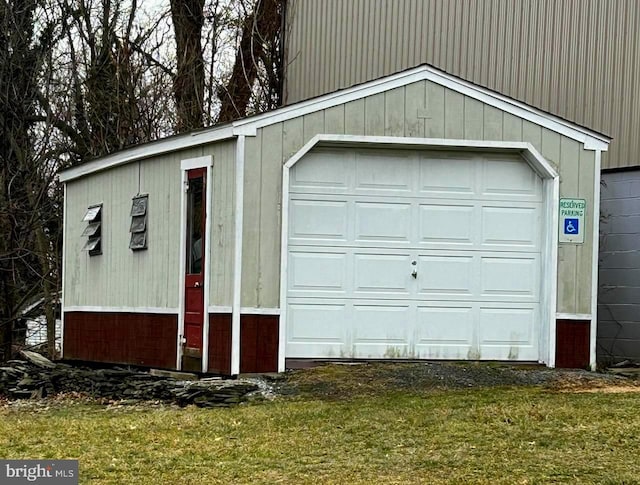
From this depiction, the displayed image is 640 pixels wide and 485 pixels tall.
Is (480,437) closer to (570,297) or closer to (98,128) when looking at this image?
(570,297)

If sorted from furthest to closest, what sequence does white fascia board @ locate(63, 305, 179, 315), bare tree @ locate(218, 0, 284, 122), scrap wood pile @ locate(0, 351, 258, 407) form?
bare tree @ locate(218, 0, 284, 122), white fascia board @ locate(63, 305, 179, 315), scrap wood pile @ locate(0, 351, 258, 407)

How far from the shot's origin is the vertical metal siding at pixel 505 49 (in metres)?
13.6

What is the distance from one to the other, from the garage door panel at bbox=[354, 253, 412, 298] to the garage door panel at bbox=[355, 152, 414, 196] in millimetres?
680

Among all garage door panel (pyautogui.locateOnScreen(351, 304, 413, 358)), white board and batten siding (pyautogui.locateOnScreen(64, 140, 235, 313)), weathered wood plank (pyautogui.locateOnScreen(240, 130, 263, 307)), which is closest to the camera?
weathered wood plank (pyautogui.locateOnScreen(240, 130, 263, 307))

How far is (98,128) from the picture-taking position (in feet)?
68.0

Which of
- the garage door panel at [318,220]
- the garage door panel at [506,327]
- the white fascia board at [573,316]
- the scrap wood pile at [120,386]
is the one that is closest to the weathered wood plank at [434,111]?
the garage door panel at [318,220]

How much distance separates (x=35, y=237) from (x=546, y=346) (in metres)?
12.0

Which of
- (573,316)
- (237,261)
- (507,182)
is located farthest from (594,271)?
(237,261)

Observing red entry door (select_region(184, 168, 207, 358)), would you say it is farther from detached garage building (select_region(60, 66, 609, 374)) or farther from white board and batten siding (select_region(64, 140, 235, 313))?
white board and batten siding (select_region(64, 140, 235, 313))

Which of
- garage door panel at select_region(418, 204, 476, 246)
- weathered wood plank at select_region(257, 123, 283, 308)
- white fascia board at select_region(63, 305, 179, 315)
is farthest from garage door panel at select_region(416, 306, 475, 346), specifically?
white fascia board at select_region(63, 305, 179, 315)

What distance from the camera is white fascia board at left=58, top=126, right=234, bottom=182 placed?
10773 millimetres

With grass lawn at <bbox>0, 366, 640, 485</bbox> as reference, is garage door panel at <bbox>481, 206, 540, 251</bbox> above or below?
above

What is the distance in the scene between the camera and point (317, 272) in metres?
10.9

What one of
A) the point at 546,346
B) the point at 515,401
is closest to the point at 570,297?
the point at 546,346
